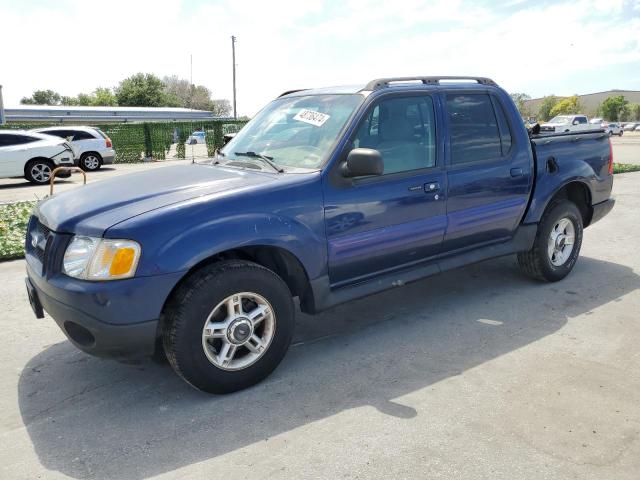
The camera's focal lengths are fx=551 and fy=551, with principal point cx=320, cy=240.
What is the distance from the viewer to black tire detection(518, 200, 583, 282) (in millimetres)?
5109

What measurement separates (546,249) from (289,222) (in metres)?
2.89

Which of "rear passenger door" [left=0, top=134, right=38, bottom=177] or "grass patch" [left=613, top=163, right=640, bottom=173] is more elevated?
"rear passenger door" [left=0, top=134, right=38, bottom=177]

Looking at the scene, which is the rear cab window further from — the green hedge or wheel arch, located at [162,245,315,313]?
the green hedge

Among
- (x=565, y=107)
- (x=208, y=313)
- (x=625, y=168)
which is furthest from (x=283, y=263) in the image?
(x=565, y=107)

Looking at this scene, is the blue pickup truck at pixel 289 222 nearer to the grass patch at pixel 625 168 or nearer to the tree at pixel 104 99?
the grass patch at pixel 625 168

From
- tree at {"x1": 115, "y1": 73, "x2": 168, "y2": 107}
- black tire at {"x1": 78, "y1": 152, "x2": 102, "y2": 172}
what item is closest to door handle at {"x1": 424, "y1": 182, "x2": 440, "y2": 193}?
black tire at {"x1": 78, "y1": 152, "x2": 102, "y2": 172}

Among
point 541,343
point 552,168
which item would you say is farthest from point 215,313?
point 552,168

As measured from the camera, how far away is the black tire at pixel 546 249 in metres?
5.11

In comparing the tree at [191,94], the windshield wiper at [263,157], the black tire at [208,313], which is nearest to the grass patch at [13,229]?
the windshield wiper at [263,157]

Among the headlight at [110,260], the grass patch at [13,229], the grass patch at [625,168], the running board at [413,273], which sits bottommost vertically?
the grass patch at [13,229]

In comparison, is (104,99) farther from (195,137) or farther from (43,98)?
(195,137)

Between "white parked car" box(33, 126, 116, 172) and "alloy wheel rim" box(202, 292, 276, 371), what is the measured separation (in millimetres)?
18356

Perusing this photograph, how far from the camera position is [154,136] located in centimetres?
2519

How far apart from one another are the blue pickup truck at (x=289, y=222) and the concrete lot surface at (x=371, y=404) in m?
0.36
